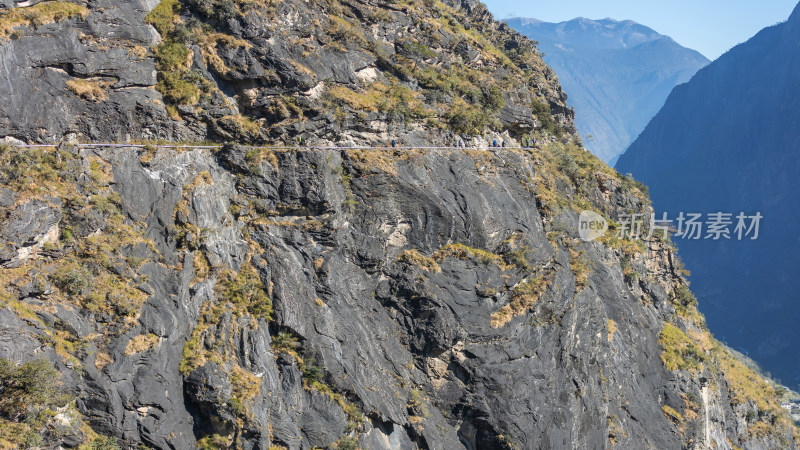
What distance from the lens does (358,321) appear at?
2062 centimetres

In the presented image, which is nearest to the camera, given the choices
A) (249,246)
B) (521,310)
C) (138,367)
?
(138,367)

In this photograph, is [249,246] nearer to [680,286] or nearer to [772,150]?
[680,286]

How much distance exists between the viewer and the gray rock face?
635 inches

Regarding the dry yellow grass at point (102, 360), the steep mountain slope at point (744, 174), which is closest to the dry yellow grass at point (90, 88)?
the dry yellow grass at point (102, 360)

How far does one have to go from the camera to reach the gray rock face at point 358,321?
635 inches

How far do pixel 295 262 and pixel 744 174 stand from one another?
161 metres

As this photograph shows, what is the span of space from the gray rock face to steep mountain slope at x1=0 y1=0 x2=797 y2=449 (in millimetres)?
84

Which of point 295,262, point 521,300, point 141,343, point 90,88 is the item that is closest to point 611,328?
point 521,300

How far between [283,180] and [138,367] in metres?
9.13

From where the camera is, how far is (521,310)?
23422 millimetres

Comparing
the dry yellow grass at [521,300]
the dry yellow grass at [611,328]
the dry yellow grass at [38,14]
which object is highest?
the dry yellow grass at [38,14]

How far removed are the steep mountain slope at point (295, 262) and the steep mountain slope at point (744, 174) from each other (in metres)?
107

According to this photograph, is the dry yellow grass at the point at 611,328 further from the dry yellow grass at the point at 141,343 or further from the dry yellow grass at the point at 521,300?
the dry yellow grass at the point at 141,343

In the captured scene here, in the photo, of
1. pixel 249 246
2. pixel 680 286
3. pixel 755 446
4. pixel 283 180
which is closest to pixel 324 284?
pixel 249 246
